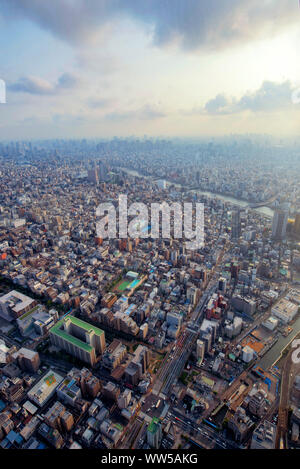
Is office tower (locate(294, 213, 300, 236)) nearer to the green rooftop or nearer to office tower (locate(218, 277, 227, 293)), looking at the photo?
office tower (locate(218, 277, 227, 293))

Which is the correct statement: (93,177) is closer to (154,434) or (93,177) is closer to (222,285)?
(222,285)

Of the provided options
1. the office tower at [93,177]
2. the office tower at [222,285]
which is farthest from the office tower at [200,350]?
the office tower at [93,177]

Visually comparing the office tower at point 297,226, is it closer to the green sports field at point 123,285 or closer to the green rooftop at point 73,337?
the green sports field at point 123,285

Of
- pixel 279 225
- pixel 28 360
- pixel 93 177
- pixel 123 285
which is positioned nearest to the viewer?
pixel 28 360

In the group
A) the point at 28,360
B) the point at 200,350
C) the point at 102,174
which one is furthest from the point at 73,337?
the point at 102,174

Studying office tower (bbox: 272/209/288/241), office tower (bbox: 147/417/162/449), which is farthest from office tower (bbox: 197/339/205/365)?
office tower (bbox: 272/209/288/241)

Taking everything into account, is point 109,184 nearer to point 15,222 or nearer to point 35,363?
point 15,222
